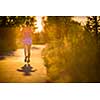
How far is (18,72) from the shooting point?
149 centimetres

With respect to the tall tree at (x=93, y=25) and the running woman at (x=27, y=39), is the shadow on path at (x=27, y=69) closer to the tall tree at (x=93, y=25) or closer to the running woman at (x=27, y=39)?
the running woman at (x=27, y=39)

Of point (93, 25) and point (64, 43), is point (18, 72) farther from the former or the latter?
point (93, 25)

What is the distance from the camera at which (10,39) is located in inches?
58.5

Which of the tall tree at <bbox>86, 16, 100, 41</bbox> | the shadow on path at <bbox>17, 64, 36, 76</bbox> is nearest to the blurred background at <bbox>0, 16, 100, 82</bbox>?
the tall tree at <bbox>86, 16, 100, 41</bbox>

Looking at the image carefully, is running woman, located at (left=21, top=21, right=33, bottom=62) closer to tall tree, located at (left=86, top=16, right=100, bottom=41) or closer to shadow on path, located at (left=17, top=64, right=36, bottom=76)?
shadow on path, located at (left=17, top=64, right=36, bottom=76)

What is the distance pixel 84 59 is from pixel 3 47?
0.75 meters

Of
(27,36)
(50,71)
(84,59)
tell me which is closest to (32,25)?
(27,36)

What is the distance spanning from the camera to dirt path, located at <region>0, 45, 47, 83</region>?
1.48 m

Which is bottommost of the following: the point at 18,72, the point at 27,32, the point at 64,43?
the point at 18,72

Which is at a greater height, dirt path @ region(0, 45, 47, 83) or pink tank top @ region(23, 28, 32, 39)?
pink tank top @ region(23, 28, 32, 39)

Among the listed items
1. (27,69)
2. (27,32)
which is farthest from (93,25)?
(27,69)

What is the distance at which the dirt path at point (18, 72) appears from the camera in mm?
1481
